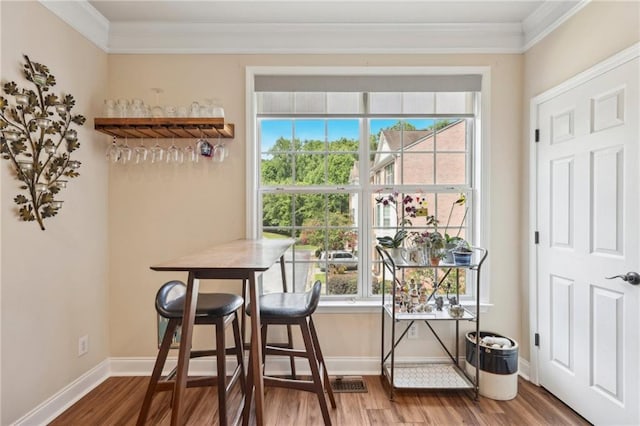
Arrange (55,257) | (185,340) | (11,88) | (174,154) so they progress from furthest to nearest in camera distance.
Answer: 1. (174,154)
2. (55,257)
3. (11,88)
4. (185,340)

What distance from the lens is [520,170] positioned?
8.30 feet

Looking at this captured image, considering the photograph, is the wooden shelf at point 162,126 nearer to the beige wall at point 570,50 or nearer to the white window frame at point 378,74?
the white window frame at point 378,74

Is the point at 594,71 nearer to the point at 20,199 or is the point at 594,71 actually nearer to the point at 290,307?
the point at 290,307

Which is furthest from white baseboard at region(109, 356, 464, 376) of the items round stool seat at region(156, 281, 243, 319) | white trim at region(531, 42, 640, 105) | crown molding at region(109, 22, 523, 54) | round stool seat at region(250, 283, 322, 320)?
crown molding at region(109, 22, 523, 54)

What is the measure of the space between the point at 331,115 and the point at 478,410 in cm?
226

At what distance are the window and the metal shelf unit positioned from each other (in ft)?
0.87

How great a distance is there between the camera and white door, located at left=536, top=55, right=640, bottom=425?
5.62ft

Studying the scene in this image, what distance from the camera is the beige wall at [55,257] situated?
175 centimetres

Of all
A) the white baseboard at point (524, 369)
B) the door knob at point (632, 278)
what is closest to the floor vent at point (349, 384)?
the white baseboard at point (524, 369)

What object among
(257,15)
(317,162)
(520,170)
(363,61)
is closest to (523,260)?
(520,170)

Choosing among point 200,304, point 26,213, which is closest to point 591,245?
point 200,304

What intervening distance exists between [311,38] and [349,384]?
2539 mm

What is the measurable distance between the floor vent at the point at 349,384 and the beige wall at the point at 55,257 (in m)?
1.74

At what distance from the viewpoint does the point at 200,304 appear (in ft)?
5.44
